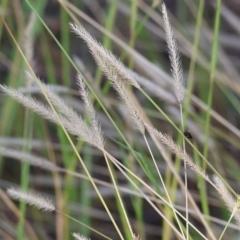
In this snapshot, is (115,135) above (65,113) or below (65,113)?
below

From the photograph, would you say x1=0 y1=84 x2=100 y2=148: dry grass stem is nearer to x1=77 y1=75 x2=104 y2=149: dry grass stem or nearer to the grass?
x1=77 y1=75 x2=104 y2=149: dry grass stem

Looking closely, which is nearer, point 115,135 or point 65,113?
point 65,113

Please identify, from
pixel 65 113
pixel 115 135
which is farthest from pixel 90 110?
pixel 115 135

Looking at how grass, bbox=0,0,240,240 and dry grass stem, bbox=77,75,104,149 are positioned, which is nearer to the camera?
dry grass stem, bbox=77,75,104,149

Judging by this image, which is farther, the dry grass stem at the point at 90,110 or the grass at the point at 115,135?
the grass at the point at 115,135

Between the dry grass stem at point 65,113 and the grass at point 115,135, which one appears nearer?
the dry grass stem at point 65,113

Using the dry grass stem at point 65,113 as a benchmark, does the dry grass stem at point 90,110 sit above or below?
above

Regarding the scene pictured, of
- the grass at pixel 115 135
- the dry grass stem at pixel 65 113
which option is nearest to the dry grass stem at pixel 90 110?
the dry grass stem at pixel 65 113

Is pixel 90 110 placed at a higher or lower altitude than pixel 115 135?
higher

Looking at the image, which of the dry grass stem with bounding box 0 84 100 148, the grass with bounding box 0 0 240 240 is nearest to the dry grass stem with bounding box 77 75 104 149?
the dry grass stem with bounding box 0 84 100 148

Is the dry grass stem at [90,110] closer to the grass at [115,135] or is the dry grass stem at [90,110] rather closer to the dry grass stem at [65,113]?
the dry grass stem at [65,113]

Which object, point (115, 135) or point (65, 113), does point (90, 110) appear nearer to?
point (65, 113)

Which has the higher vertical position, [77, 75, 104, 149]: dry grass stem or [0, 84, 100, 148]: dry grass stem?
[77, 75, 104, 149]: dry grass stem
